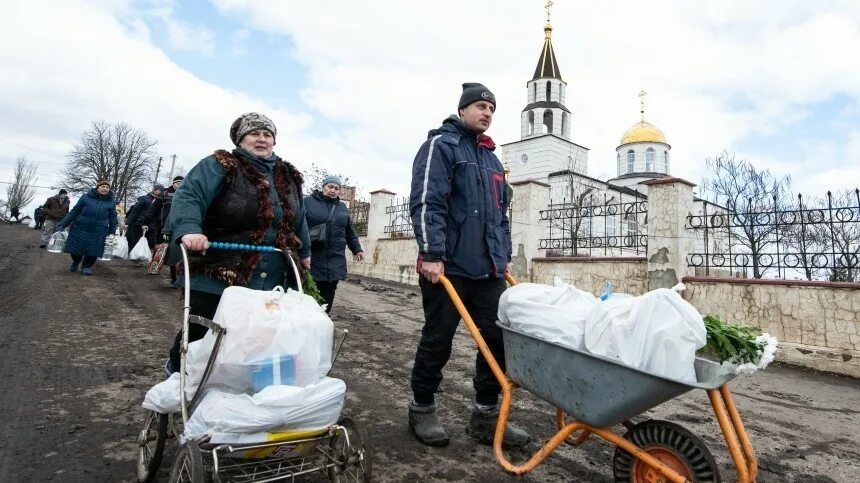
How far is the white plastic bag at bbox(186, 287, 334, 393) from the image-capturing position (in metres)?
1.81

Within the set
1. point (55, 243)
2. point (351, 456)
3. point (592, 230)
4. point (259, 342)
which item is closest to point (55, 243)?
point (55, 243)

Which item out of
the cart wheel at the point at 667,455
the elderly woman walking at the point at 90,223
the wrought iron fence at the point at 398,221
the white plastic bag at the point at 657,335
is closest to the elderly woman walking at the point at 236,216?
the white plastic bag at the point at 657,335

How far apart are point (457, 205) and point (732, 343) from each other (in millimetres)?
1623

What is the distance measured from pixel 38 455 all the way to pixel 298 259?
156 cm

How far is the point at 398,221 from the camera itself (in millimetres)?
13219

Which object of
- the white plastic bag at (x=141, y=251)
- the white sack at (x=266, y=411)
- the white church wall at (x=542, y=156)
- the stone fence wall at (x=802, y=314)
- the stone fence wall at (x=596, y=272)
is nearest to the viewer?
the white sack at (x=266, y=411)

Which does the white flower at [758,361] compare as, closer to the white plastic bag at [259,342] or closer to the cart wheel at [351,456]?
the cart wheel at [351,456]

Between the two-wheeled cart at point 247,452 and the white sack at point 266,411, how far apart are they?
40 millimetres

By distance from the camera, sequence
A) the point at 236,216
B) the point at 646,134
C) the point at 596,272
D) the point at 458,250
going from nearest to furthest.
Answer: the point at 236,216, the point at 458,250, the point at 596,272, the point at 646,134

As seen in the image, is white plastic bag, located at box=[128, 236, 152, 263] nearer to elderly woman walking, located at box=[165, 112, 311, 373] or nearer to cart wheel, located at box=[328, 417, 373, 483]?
elderly woman walking, located at box=[165, 112, 311, 373]

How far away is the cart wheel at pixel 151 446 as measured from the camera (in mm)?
2127

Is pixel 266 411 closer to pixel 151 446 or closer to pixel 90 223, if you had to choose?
pixel 151 446

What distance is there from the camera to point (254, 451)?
5.67 feet

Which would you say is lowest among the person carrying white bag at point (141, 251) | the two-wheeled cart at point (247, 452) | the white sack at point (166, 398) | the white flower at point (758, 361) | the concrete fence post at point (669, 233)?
the two-wheeled cart at point (247, 452)
